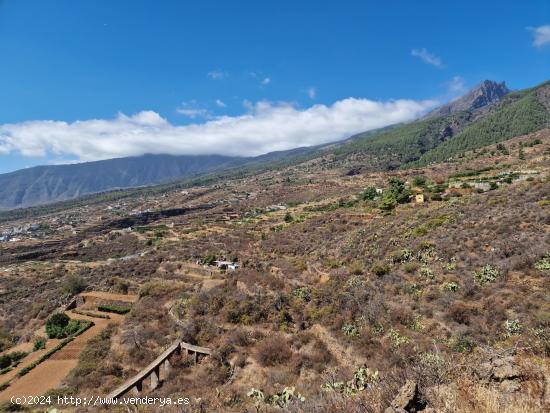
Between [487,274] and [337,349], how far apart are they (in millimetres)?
7899

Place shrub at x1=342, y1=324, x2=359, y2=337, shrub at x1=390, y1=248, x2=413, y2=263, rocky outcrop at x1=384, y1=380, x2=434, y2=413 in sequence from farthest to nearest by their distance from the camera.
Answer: shrub at x1=390, y1=248, x2=413, y2=263
shrub at x1=342, y1=324, x2=359, y2=337
rocky outcrop at x1=384, y1=380, x2=434, y2=413

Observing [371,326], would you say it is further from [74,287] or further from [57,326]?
[74,287]

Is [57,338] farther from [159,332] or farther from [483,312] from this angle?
[483,312]

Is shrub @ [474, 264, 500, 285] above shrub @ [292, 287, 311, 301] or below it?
above

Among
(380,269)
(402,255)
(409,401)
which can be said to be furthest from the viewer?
(402,255)

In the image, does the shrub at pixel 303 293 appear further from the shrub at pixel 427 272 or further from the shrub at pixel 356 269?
the shrub at pixel 427 272

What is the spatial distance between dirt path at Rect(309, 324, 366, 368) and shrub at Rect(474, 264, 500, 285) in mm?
6959

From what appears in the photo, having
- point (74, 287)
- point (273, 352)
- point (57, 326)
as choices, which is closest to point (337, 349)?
point (273, 352)

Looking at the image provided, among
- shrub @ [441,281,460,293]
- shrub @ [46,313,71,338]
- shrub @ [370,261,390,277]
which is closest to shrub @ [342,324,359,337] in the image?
shrub @ [441,281,460,293]

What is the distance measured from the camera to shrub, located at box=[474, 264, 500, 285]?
1476 cm

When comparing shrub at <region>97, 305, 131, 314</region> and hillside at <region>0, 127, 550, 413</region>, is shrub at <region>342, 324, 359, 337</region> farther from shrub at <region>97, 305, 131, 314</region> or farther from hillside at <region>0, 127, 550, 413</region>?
shrub at <region>97, 305, 131, 314</region>

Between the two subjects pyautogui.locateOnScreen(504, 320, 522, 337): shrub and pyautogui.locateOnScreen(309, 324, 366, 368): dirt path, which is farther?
pyautogui.locateOnScreen(309, 324, 366, 368): dirt path

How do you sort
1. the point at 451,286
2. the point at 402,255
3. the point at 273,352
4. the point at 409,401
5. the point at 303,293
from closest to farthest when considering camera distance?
the point at 409,401 → the point at 273,352 → the point at 451,286 → the point at 303,293 → the point at 402,255

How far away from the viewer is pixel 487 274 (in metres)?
15.1
